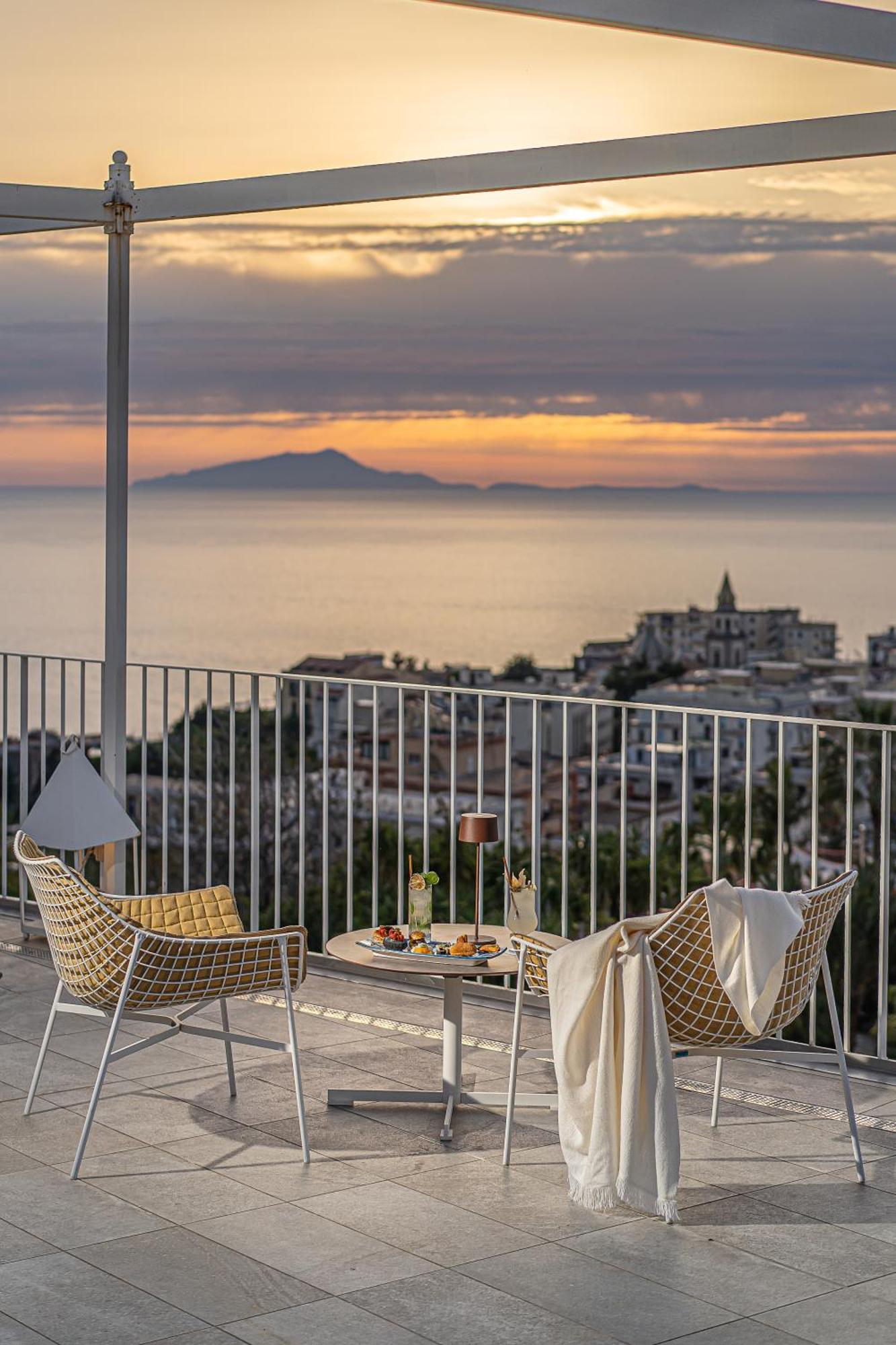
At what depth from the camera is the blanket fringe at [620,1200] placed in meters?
3.62

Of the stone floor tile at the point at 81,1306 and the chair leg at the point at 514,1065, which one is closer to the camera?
the stone floor tile at the point at 81,1306

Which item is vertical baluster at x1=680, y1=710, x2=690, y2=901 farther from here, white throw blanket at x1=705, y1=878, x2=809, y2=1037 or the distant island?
the distant island

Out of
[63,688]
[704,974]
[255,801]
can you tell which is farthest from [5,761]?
[704,974]

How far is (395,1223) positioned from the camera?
11.8 ft

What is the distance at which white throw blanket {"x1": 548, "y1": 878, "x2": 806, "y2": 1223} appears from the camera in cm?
364

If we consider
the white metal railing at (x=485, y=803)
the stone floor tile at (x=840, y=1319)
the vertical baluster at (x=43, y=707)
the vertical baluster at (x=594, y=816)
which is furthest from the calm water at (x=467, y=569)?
the stone floor tile at (x=840, y=1319)

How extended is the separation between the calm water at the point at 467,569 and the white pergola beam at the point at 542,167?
1110 cm

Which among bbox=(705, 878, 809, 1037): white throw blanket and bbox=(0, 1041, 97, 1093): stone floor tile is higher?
bbox=(705, 878, 809, 1037): white throw blanket

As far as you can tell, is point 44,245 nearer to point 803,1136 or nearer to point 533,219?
point 533,219

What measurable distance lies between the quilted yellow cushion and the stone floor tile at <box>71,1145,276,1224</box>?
72 centimetres

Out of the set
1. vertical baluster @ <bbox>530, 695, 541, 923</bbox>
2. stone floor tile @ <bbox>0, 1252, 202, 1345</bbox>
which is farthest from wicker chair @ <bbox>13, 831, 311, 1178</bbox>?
vertical baluster @ <bbox>530, 695, 541, 923</bbox>

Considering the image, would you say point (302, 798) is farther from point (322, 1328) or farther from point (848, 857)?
point (322, 1328)

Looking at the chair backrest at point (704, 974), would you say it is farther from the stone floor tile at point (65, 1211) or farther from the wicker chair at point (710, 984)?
the stone floor tile at point (65, 1211)

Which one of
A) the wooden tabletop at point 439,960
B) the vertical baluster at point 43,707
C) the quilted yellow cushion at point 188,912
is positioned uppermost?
the vertical baluster at point 43,707
